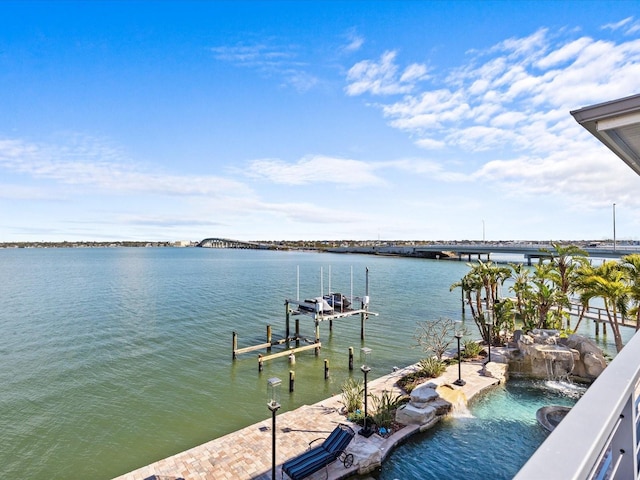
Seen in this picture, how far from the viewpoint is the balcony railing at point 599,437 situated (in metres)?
1.25

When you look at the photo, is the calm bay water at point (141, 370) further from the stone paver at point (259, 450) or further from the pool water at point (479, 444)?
the pool water at point (479, 444)

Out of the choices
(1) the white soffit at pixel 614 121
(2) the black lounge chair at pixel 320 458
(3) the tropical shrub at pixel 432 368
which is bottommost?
(2) the black lounge chair at pixel 320 458

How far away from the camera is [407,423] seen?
13883mm

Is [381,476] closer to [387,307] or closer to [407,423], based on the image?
[407,423]

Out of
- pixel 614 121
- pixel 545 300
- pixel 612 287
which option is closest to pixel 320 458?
pixel 614 121

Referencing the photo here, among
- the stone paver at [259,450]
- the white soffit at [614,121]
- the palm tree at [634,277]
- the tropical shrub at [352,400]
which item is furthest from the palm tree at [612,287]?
the white soffit at [614,121]

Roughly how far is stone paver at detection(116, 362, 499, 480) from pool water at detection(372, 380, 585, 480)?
2.01ft

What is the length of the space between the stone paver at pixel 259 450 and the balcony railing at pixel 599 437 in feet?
35.2

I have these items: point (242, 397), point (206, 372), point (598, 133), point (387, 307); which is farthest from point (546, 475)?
point (387, 307)

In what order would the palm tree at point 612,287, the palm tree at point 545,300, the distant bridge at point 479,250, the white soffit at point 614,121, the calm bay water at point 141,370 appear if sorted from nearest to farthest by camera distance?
the white soffit at point 614,121
the calm bay water at point 141,370
the palm tree at point 612,287
the palm tree at point 545,300
the distant bridge at point 479,250

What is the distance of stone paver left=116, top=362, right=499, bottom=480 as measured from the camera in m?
11.3

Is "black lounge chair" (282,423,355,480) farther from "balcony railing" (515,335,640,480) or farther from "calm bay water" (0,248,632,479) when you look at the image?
"balcony railing" (515,335,640,480)

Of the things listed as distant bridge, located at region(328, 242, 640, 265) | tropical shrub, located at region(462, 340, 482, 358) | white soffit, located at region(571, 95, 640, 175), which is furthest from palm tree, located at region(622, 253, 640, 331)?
distant bridge, located at region(328, 242, 640, 265)

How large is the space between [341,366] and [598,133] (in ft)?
66.9
